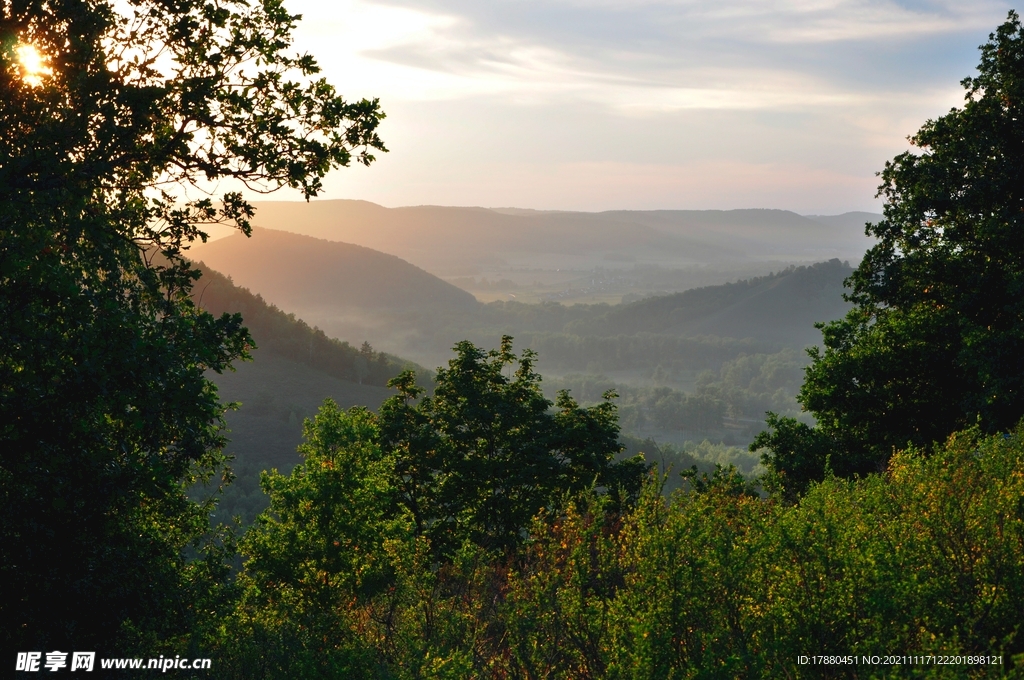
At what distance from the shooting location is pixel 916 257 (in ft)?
95.5

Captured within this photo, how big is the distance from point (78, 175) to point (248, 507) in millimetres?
71990

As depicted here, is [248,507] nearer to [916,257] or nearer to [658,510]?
[916,257]

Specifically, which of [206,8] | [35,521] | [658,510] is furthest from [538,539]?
[206,8]

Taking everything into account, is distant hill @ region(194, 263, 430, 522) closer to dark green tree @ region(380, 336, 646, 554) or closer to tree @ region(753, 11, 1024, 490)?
dark green tree @ region(380, 336, 646, 554)

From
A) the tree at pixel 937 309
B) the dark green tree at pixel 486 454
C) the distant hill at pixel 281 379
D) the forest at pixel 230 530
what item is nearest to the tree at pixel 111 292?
the forest at pixel 230 530

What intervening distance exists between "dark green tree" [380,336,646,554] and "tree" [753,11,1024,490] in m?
7.50

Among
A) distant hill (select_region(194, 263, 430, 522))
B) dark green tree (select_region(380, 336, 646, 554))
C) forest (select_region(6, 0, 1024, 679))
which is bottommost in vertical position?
distant hill (select_region(194, 263, 430, 522))

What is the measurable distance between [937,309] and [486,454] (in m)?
17.8

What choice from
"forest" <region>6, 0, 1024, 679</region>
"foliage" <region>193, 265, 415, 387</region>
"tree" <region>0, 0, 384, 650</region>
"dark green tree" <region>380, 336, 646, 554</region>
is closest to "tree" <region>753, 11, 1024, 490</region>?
"dark green tree" <region>380, 336, 646, 554</region>

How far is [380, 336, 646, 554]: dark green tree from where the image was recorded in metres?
29.8

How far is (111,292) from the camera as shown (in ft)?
41.3

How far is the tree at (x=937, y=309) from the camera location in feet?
86.1

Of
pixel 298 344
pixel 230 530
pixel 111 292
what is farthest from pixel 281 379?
pixel 111 292

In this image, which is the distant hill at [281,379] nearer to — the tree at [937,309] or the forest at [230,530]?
the tree at [937,309]
